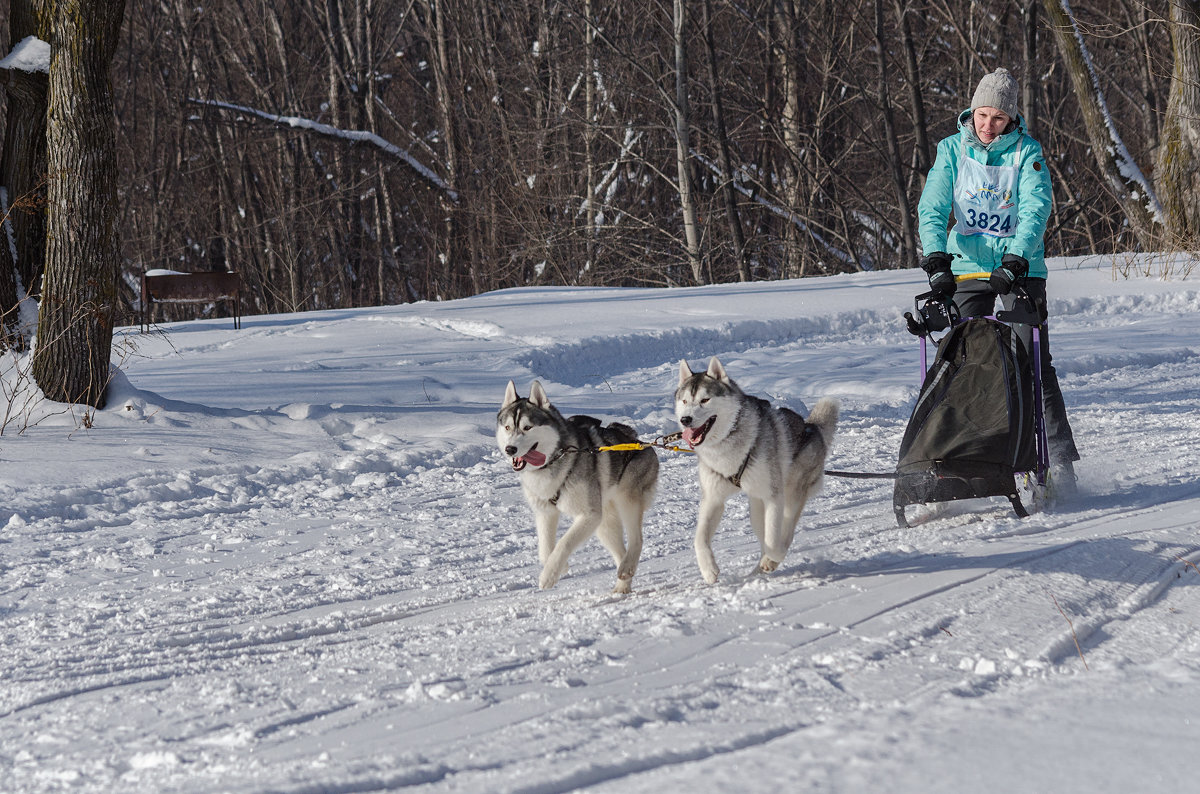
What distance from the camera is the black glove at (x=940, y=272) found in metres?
4.71

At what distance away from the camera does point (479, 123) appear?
2239 centimetres

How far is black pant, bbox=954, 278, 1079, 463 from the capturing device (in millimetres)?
4893

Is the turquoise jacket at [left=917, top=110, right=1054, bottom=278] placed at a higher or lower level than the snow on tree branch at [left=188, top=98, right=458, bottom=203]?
lower

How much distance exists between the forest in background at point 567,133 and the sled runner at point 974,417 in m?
13.5

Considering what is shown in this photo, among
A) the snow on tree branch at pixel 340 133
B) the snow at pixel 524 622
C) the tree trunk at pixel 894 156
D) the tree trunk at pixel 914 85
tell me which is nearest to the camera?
the snow at pixel 524 622

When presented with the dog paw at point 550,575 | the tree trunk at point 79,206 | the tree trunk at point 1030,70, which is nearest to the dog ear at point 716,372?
the dog paw at point 550,575

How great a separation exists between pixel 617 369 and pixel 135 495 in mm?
5067

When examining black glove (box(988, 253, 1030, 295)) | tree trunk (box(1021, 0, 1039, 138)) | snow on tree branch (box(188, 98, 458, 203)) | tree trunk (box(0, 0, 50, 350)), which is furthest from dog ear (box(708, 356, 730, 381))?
snow on tree branch (box(188, 98, 458, 203))

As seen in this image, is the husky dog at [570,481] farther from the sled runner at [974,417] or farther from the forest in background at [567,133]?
the forest in background at [567,133]

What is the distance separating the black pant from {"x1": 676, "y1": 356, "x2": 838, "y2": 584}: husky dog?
4.53ft

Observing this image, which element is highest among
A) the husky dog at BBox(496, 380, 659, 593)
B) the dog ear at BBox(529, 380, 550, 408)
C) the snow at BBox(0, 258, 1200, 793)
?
the dog ear at BBox(529, 380, 550, 408)

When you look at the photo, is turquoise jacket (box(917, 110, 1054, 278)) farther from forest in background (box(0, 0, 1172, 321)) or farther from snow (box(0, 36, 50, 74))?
forest in background (box(0, 0, 1172, 321))

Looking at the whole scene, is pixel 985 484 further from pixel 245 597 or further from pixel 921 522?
pixel 245 597

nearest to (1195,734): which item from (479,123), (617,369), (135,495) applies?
(135,495)
